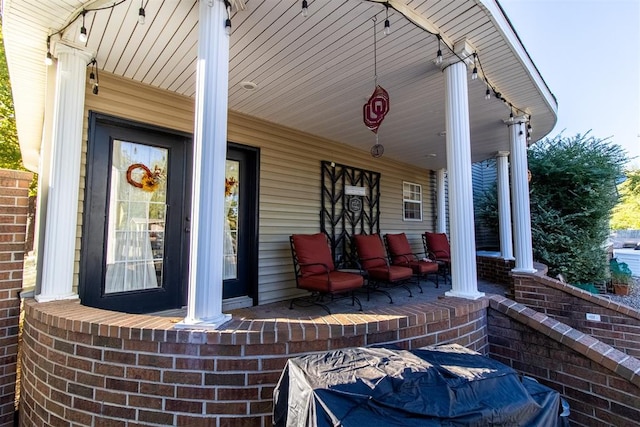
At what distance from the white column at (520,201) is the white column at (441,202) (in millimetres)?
3153

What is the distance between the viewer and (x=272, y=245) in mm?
4129

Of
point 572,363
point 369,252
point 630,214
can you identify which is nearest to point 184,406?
point 572,363

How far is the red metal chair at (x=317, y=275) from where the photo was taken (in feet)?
11.6

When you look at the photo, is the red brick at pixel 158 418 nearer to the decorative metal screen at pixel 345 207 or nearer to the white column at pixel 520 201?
the decorative metal screen at pixel 345 207

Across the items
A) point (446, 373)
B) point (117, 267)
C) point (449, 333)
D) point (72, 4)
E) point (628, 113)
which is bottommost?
point (449, 333)

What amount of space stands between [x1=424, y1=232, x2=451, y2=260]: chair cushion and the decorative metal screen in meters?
1.27

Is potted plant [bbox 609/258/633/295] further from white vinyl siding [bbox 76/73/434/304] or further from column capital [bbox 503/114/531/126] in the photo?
white vinyl siding [bbox 76/73/434/304]

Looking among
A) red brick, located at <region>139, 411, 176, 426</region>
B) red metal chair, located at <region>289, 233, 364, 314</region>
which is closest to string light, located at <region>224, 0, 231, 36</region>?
red brick, located at <region>139, 411, 176, 426</region>

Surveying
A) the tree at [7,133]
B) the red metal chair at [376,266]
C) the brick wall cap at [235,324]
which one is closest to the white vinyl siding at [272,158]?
the red metal chair at [376,266]

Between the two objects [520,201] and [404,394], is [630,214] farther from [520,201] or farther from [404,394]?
[404,394]

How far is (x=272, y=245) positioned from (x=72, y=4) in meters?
2.98

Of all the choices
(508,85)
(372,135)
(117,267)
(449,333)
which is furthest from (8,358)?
(508,85)

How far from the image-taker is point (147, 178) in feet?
10.3

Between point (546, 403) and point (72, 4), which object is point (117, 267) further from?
point (546, 403)
